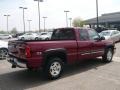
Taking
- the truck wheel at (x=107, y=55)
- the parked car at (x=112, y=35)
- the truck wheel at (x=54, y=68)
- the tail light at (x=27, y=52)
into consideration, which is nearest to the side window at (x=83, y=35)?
the truck wheel at (x=54, y=68)

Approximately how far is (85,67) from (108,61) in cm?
173

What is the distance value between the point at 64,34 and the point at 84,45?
40.0 inches

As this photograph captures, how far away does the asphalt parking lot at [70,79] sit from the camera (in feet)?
21.9

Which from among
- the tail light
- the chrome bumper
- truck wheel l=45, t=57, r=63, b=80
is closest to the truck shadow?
truck wheel l=45, t=57, r=63, b=80

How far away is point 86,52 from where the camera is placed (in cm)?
905

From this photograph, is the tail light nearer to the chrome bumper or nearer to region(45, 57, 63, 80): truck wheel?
the chrome bumper

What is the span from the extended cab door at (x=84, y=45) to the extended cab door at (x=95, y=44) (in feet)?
0.83

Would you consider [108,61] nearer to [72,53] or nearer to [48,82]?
[72,53]

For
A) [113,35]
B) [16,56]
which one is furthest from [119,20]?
[16,56]

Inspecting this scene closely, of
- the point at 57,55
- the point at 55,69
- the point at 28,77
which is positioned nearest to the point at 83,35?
the point at 57,55

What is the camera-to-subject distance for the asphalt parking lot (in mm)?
6669

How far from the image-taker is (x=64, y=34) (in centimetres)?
916

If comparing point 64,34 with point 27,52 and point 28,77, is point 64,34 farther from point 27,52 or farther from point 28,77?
point 27,52

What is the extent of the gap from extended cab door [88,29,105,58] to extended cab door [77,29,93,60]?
253 millimetres
